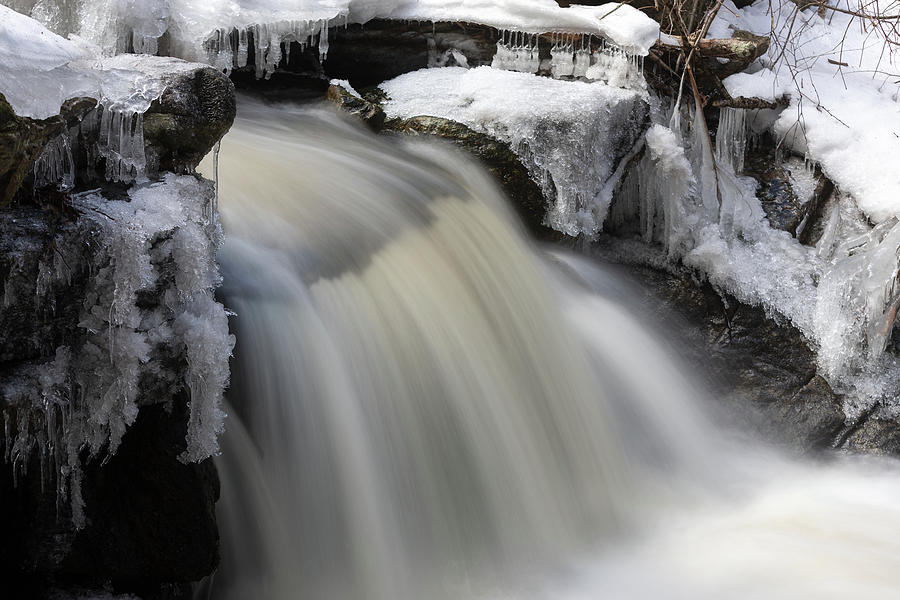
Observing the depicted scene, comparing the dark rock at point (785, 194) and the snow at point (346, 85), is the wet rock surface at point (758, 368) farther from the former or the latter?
the snow at point (346, 85)

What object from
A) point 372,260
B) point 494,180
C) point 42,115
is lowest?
point 372,260

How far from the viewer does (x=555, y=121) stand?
404 centimetres

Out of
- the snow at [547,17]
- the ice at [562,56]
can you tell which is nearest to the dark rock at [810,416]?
the snow at [547,17]

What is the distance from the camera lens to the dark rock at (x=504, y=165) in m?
3.99

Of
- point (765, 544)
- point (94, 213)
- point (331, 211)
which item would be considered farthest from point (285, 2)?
point (765, 544)

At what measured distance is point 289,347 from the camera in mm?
2979

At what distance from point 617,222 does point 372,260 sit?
159cm

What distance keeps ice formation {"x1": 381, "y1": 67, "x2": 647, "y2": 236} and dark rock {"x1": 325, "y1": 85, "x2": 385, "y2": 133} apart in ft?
0.25

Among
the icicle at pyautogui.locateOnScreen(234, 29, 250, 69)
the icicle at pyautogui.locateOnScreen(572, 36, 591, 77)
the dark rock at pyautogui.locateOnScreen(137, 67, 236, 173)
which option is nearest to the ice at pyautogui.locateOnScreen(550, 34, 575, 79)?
the icicle at pyautogui.locateOnScreen(572, 36, 591, 77)

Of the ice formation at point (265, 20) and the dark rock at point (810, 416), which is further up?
the ice formation at point (265, 20)

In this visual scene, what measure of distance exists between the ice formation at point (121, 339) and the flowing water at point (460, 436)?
46 centimetres

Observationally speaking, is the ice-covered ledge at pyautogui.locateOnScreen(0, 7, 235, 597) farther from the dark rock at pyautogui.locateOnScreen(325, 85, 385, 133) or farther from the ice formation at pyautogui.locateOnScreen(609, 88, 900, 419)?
the ice formation at pyautogui.locateOnScreen(609, 88, 900, 419)

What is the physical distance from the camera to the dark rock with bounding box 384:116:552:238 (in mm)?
3988

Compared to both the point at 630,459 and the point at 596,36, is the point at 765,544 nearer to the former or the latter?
the point at 630,459
